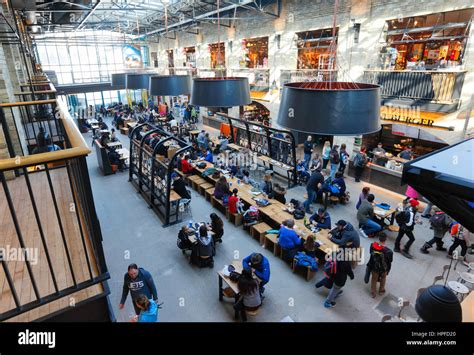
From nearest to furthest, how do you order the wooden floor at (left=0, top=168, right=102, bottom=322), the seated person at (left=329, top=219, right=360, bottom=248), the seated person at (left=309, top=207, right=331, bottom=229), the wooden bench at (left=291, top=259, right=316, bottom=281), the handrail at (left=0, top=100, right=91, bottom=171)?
the handrail at (left=0, top=100, right=91, bottom=171) < the wooden floor at (left=0, top=168, right=102, bottom=322) < the seated person at (left=329, top=219, right=360, bottom=248) < the wooden bench at (left=291, top=259, right=316, bottom=281) < the seated person at (left=309, top=207, right=331, bottom=229)

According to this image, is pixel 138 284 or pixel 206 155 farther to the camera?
pixel 206 155

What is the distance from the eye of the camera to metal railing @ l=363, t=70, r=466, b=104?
32.4 feet

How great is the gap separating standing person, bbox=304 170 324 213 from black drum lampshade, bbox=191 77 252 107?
249 inches

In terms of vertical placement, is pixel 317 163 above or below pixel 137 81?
below

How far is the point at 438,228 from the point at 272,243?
4.19m

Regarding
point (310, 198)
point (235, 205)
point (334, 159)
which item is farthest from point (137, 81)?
point (334, 159)

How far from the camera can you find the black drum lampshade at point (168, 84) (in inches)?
211

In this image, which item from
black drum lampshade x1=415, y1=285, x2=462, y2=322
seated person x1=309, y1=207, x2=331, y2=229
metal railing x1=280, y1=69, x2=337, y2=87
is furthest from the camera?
metal railing x1=280, y1=69, x2=337, y2=87

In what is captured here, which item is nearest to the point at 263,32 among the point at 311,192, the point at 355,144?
the point at 355,144

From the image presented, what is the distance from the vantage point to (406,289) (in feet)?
21.0

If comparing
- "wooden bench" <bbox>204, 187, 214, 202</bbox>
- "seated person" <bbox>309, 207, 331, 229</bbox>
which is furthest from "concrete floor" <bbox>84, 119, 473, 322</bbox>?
"seated person" <bbox>309, 207, 331, 229</bbox>

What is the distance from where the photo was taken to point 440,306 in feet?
7.83

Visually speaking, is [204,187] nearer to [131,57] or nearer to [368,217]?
[368,217]

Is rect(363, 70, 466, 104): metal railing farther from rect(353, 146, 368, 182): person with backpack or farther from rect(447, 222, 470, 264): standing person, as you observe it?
rect(447, 222, 470, 264): standing person
